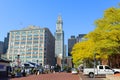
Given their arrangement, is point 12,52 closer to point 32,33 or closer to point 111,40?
point 32,33

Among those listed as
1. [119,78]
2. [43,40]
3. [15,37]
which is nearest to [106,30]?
[119,78]

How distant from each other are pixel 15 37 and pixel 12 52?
10.6 meters

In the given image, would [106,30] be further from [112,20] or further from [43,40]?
[43,40]

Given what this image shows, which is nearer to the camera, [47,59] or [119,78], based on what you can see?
[119,78]

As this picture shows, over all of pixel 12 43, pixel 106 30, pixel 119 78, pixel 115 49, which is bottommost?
pixel 119 78

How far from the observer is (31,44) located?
7608 inches

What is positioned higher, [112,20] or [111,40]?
[112,20]

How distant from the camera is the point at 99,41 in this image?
150 feet

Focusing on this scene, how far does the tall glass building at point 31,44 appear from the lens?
188m

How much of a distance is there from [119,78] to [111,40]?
48.8 feet

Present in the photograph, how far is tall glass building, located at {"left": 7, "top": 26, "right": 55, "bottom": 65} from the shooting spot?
188500 mm

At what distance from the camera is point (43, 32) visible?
189m

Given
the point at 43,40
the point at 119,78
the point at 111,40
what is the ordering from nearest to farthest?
1. the point at 119,78
2. the point at 111,40
3. the point at 43,40

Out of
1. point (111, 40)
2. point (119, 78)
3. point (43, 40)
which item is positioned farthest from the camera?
point (43, 40)
